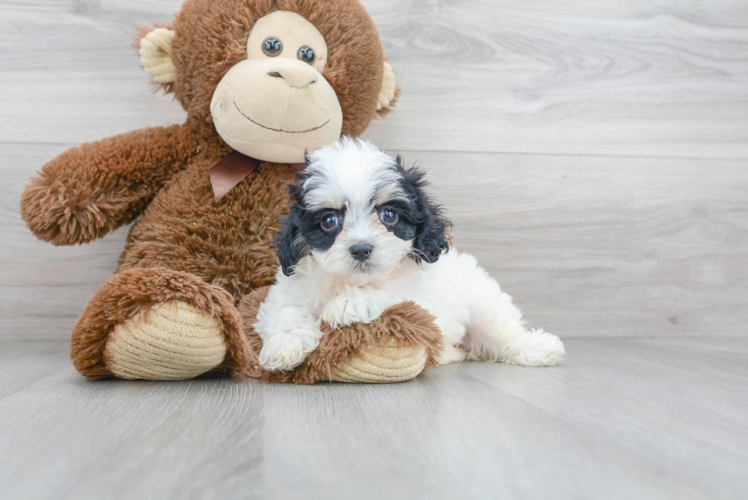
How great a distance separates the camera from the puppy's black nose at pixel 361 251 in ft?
3.66

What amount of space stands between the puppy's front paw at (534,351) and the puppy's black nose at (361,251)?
567 mm

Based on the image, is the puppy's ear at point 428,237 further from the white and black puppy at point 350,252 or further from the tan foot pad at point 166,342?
the tan foot pad at point 166,342

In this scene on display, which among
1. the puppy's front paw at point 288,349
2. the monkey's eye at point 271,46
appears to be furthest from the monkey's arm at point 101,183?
the puppy's front paw at point 288,349

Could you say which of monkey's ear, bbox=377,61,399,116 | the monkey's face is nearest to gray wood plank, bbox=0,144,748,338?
monkey's ear, bbox=377,61,399,116

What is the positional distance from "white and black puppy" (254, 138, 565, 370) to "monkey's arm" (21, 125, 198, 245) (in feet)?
1.51

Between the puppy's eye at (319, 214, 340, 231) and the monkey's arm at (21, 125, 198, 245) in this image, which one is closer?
the puppy's eye at (319, 214, 340, 231)

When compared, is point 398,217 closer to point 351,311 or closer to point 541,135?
point 351,311

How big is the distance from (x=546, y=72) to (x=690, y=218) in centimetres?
73

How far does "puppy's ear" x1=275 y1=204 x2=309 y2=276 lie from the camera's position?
3.95ft

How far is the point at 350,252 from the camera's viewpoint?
112 centimetres

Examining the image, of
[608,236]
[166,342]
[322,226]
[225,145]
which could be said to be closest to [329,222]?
[322,226]

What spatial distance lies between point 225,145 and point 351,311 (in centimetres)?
64

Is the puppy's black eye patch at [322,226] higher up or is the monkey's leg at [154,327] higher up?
the puppy's black eye patch at [322,226]

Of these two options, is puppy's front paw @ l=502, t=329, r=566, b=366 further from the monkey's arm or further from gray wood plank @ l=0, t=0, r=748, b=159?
the monkey's arm
